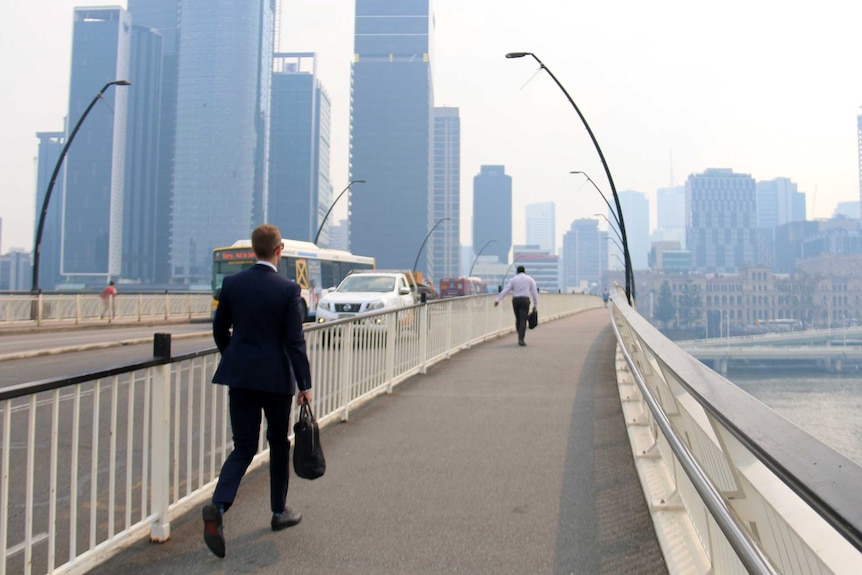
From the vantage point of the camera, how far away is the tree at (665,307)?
105 feet

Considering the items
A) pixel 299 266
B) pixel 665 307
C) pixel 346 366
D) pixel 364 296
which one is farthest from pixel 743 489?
pixel 665 307

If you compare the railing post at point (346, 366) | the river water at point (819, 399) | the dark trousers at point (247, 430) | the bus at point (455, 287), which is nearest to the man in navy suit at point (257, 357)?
the dark trousers at point (247, 430)

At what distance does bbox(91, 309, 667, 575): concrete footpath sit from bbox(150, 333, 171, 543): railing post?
0.14 meters

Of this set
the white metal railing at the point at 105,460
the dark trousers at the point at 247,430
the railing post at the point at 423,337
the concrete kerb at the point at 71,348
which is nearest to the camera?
the white metal railing at the point at 105,460

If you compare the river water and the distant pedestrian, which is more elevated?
the distant pedestrian

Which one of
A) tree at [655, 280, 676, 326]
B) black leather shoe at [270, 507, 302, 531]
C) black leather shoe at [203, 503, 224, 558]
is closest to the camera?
black leather shoe at [203, 503, 224, 558]

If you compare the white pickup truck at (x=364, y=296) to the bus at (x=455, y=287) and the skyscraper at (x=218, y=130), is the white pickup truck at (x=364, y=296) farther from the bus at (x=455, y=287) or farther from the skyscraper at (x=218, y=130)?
the skyscraper at (x=218, y=130)

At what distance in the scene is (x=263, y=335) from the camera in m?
4.24

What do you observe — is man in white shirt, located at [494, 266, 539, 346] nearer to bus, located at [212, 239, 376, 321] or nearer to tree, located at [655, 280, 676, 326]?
bus, located at [212, 239, 376, 321]

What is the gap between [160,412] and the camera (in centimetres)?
436

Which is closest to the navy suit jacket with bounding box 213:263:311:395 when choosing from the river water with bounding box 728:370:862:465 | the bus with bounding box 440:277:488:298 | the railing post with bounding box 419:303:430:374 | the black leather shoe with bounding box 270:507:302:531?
the black leather shoe with bounding box 270:507:302:531

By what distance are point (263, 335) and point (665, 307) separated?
3142 centimetres

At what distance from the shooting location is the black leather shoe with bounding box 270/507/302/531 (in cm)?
446

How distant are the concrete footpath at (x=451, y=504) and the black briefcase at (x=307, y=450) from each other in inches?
15.7
